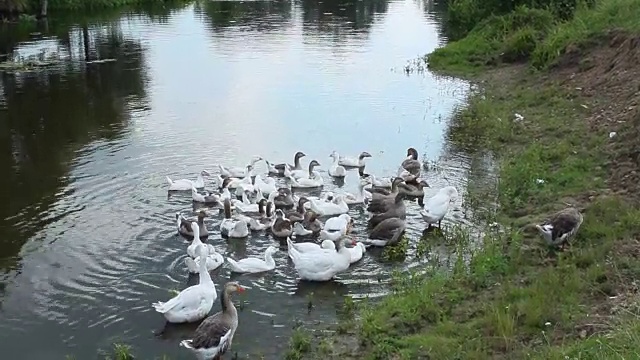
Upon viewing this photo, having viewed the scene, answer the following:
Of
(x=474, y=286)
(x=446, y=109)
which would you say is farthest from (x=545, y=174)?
(x=446, y=109)

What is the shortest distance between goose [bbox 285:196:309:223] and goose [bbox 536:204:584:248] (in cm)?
487

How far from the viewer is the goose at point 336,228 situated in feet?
42.3

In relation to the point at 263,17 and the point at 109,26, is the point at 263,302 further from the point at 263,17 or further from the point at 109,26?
the point at 263,17

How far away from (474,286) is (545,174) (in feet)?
15.9

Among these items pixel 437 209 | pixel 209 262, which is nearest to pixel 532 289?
pixel 437 209

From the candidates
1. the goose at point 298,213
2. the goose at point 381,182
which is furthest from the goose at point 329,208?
the goose at point 381,182

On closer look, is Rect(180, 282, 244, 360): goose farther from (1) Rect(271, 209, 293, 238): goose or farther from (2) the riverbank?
(1) Rect(271, 209, 293, 238): goose

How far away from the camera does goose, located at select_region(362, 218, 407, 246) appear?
1240 centimetres

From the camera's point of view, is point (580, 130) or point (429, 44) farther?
point (429, 44)

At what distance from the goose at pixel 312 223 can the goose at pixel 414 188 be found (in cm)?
242

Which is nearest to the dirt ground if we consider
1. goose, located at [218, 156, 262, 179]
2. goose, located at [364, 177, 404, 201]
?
goose, located at [364, 177, 404, 201]

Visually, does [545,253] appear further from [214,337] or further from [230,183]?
[230,183]

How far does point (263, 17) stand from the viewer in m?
54.2

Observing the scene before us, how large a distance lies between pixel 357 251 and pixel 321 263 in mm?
1036
